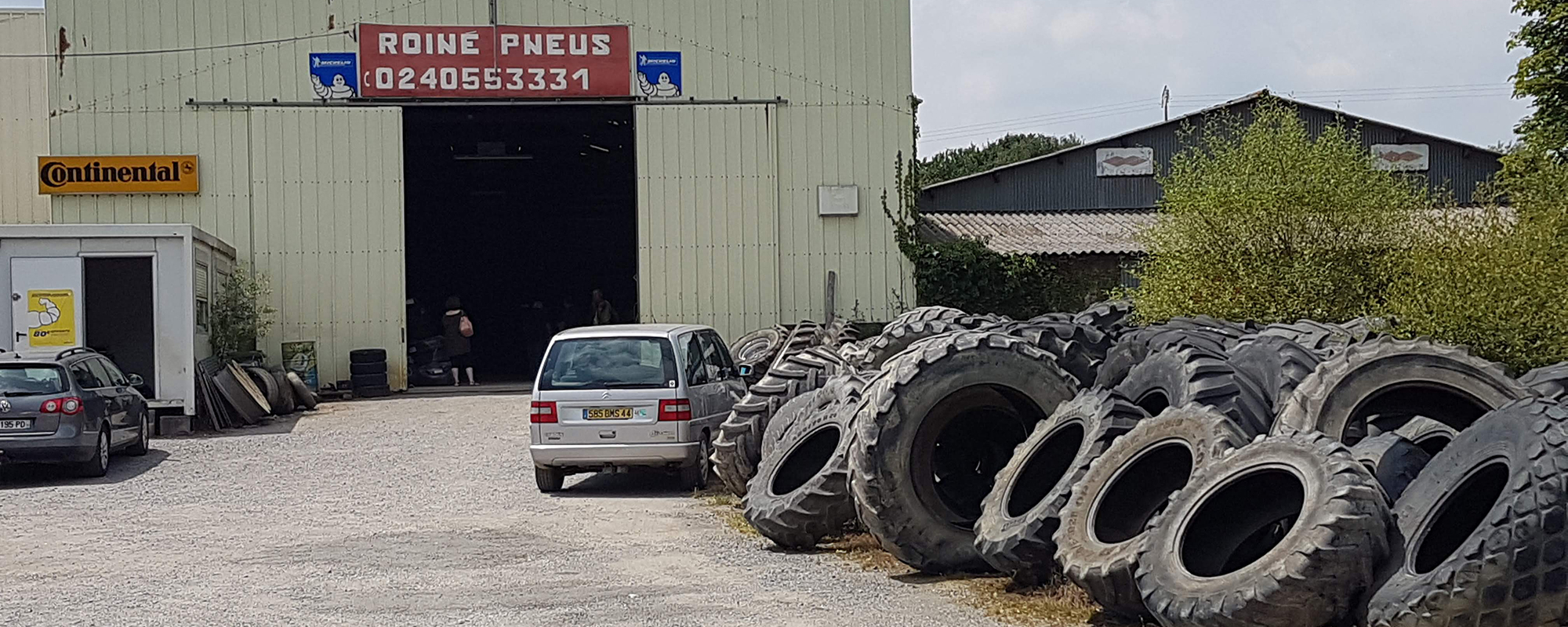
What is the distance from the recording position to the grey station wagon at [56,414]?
15.3 m

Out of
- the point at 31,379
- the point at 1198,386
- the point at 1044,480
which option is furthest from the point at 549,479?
the point at 1198,386

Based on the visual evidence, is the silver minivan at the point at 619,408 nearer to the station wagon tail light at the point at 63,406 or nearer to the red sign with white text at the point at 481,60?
the station wagon tail light at the point at 63,406

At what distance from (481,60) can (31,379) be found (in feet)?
40.4

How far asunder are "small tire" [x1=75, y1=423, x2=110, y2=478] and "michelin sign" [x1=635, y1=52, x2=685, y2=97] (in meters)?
12.9

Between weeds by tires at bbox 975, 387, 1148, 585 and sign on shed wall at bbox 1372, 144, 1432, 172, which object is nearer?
weeds by tires at bbox 975, 387, 1148, 585

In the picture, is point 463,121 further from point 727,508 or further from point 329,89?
point 727,508

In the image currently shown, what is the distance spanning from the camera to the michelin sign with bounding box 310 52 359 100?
26281mm

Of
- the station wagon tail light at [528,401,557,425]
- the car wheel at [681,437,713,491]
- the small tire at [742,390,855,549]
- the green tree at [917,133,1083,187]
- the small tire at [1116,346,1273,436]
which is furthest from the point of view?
the green tree at [917,133,1083,187]

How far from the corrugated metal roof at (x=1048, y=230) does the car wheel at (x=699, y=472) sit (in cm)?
1626

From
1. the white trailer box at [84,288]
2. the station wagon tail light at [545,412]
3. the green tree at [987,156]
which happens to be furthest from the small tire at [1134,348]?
the green tree at [987,156]

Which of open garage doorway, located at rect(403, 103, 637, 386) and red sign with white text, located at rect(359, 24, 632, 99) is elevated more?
red sign with white text, located at rect(359, 24, 632, 99)

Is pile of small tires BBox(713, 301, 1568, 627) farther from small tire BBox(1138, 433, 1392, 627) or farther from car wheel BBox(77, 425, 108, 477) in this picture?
car wheel BBox(77, 425, 108, 477)

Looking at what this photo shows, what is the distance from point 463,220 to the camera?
40.1 meters

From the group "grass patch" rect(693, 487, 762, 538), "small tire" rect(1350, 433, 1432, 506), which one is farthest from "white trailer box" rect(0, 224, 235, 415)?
"small tire" rect(1350, 433, 1432, 506)
